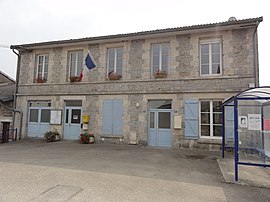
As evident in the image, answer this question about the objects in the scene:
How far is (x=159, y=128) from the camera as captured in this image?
869 centimetres

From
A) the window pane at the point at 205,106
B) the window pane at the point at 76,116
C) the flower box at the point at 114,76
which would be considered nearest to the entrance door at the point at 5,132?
the window pane at the point at 76,116

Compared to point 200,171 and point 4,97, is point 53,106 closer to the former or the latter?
point 4,97

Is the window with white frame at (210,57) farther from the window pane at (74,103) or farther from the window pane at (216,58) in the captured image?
the window pane at (74,103)

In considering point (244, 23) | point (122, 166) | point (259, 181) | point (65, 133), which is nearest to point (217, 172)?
point (259, 181)

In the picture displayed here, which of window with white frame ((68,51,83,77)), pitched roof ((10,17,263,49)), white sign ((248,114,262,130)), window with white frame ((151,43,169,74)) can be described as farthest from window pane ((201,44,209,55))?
window with white frame ((68,51,83,77))

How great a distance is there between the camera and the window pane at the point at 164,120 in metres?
8.59

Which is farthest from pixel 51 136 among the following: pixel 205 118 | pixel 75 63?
pixel 205 118

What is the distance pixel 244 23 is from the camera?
24.6 feet

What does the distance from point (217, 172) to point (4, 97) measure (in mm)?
11739

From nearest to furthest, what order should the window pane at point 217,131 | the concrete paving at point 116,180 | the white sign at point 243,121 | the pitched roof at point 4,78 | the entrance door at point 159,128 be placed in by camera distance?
the concrete paving at point 116,180 → the white sign at point 243,121 → the window pane at point 217,131 → the entrance door at point 159,128 → the pitched roof at point 4,78

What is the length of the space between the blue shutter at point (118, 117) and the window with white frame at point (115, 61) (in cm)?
153

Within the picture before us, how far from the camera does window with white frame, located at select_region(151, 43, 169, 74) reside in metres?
8.93

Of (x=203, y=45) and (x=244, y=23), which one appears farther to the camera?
(x=203, y=45)

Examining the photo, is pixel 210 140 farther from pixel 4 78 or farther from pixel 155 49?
pixel 4 78
